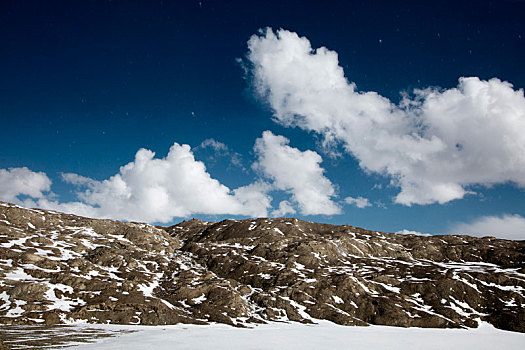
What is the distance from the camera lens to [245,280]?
147m

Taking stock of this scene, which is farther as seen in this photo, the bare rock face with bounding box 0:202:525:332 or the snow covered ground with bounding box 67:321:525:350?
the bare rock face with bounding box 0:202:525:332

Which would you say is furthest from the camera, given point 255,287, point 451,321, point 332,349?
point 255,287

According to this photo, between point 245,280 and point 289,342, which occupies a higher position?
point 245,280

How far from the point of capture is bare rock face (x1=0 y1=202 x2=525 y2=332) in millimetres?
102875

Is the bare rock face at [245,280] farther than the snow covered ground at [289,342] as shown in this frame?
Yes

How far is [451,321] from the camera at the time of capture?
10856 cm

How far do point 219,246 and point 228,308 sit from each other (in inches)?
3099

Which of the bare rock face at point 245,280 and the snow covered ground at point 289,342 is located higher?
the bare rock face at point 245,280

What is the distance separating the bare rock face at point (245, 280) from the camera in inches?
4050

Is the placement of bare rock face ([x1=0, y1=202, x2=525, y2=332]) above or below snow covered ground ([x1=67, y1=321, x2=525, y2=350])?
above

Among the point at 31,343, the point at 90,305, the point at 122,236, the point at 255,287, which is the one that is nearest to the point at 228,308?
the point at 255,287

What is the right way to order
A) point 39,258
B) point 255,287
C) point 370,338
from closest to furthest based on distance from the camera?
1. point 370,338
2. point 39,258
3. point 255,287

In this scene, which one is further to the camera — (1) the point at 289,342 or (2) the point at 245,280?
(2) the point at 245,280

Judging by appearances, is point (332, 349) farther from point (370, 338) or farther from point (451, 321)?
point (451, 321)
